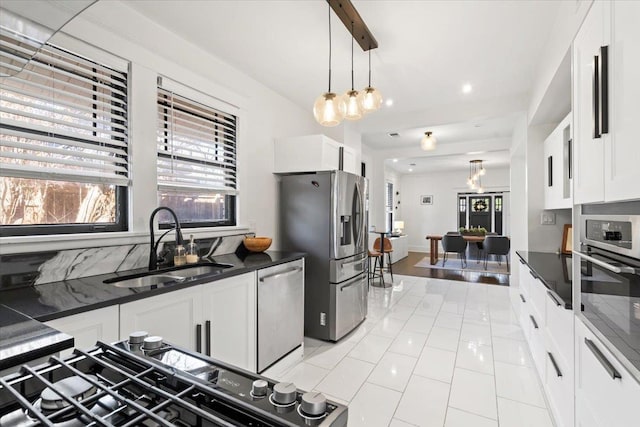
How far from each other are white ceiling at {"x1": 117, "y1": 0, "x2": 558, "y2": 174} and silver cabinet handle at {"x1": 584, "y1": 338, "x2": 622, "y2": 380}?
212 centimetres

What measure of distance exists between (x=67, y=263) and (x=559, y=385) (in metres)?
2.84

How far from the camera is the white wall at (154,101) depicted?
186 centimetres

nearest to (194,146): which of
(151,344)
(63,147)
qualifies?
(63,147)

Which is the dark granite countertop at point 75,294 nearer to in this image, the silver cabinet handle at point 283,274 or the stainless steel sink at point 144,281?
the stainless steel sink at point 144,281

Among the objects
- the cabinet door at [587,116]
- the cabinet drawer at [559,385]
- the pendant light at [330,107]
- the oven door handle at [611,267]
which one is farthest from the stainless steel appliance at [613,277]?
the pendant light at [330,107]

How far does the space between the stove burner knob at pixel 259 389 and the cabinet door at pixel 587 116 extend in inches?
55.5

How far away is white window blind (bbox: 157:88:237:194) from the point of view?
2.37 meters

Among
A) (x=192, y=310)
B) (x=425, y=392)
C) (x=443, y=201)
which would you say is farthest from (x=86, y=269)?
(x=443, y=201)

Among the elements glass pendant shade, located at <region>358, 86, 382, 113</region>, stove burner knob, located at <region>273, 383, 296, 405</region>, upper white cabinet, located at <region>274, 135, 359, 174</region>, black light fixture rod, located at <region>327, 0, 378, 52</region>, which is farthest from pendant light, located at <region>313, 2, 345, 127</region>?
stove burner knob, located at <region>273, 383, 296, 405</region>

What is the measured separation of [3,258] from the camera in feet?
4.99

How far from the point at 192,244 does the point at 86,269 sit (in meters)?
0.69

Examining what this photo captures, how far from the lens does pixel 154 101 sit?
2.22m

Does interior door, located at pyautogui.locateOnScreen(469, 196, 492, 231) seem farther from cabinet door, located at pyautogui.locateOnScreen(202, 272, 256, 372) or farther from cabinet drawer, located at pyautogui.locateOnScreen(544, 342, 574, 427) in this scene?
cabinet door, located at pyautogui.locateOnScreen(202, 272, 256, 372)

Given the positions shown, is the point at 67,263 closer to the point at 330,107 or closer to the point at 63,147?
the point at 63,147
